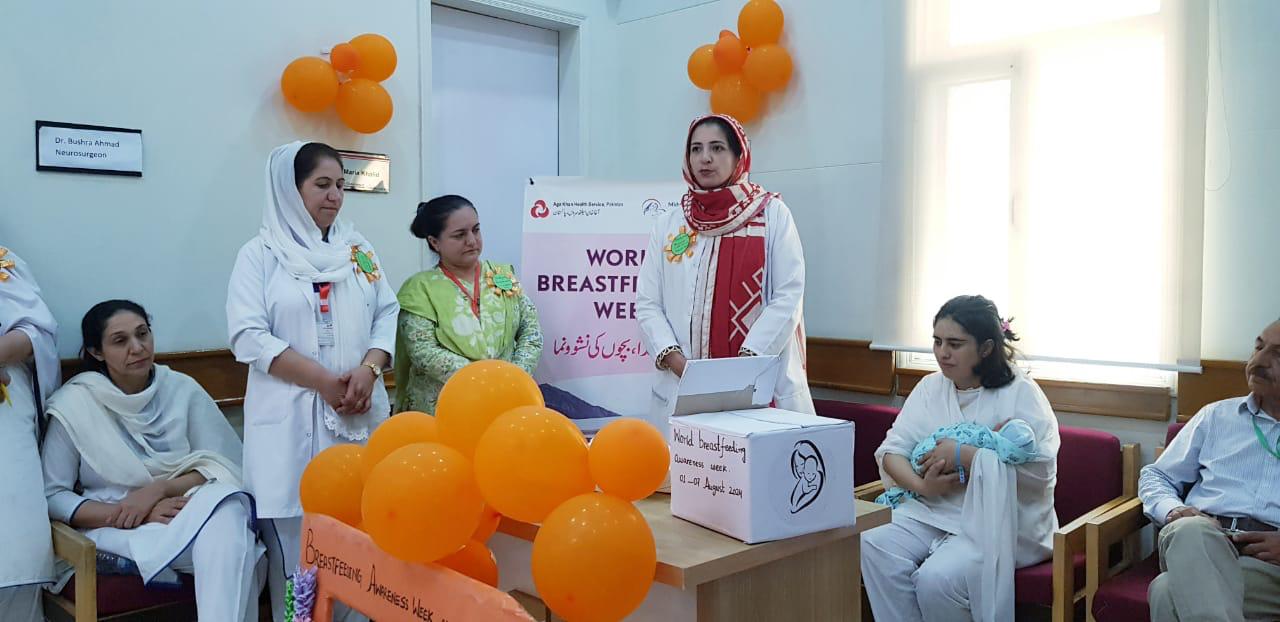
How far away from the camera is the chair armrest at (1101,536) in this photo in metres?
2.45

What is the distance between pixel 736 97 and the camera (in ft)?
13.0

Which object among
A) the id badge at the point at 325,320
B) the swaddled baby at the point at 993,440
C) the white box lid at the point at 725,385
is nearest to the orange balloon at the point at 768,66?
the swaddled baby at the point at 993,440

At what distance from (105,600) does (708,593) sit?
190 cm

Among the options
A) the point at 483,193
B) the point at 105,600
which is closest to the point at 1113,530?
the point at 105,600

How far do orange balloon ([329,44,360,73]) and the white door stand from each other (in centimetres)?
58

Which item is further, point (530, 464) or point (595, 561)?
point (530, 464)

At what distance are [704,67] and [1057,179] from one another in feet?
5.10

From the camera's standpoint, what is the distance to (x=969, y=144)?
11.0 feet

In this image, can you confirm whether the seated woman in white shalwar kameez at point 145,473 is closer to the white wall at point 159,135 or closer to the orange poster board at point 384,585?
the white wall at point 159,135

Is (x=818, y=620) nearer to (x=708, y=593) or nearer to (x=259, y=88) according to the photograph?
(x=708, y=593)

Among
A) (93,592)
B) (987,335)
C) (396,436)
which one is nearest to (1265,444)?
(987,335)

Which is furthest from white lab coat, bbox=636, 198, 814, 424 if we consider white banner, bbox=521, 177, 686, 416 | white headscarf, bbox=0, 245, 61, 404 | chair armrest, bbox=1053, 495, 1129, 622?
white headscarf, bbox=0, 245, 61, 404

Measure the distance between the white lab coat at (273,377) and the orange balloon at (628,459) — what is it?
164 centimetres

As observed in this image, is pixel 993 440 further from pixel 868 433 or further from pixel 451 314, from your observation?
pixel 451 314
